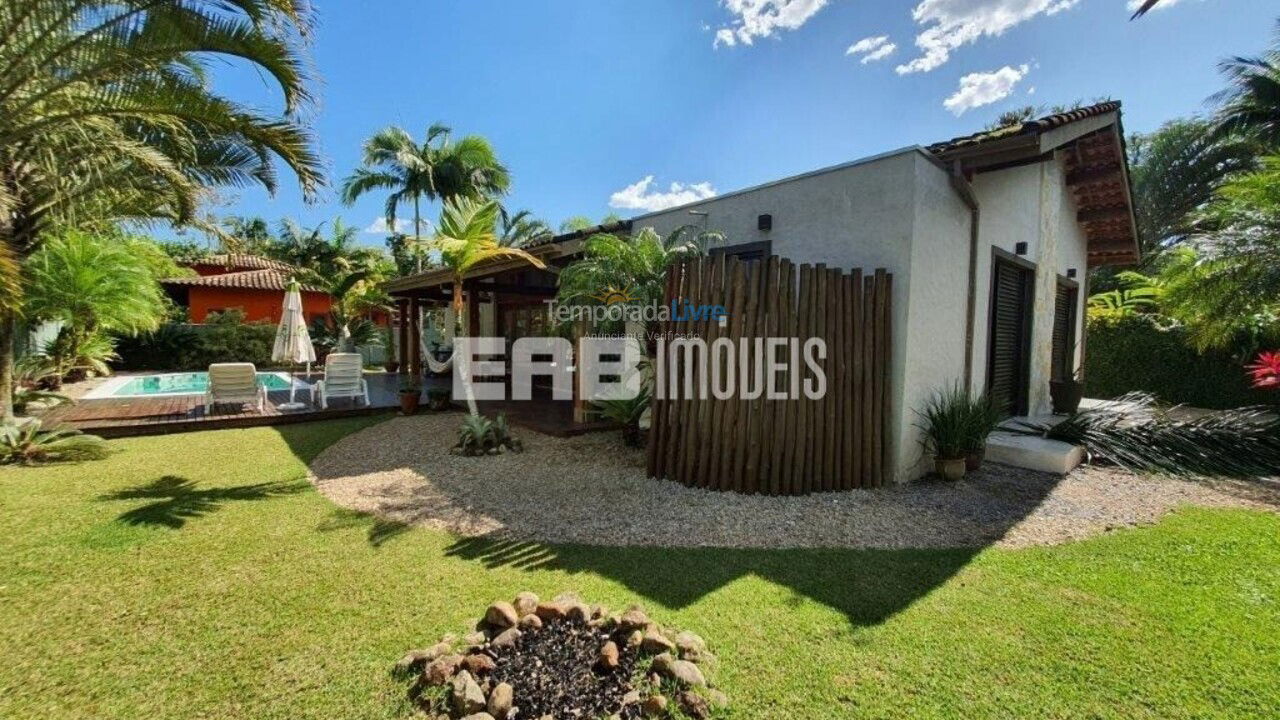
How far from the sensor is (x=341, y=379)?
1198cm

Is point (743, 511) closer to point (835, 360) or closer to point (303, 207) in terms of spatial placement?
point (835, 360)

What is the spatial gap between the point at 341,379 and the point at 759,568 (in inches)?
442

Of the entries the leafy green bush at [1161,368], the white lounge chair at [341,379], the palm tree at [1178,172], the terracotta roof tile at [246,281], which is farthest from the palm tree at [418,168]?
the palm tree at [1178,172]

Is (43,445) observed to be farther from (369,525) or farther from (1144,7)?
(1144,7)

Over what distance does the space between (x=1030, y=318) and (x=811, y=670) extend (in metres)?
9.68

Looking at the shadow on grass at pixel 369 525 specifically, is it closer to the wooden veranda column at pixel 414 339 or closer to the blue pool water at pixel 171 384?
the wooden veranda column at pixel 414 339

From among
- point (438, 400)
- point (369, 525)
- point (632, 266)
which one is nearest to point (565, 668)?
point (369, 525)

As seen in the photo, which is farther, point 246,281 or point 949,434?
point 246,281

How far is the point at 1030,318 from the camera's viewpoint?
31.7 feet

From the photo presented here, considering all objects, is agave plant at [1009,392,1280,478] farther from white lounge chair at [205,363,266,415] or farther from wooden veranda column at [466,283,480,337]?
white lounge chair at [205,363,266,415]

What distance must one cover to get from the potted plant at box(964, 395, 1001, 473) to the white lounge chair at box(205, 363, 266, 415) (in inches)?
517

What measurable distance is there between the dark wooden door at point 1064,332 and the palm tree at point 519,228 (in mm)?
20806

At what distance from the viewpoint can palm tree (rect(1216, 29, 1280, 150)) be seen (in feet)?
56.2

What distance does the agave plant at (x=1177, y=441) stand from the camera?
7.76 metres
